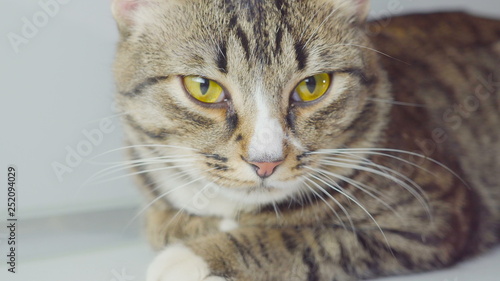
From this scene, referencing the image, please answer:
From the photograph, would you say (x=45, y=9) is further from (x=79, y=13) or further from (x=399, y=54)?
(x=399, y=54)

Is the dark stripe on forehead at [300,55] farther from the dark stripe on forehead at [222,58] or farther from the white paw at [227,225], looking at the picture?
the white paw at [227,225]

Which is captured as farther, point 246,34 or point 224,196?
point 224,196

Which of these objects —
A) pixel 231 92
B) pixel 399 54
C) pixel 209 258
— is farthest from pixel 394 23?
pixel 209 258

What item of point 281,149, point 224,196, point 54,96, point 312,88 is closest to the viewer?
point 281,149

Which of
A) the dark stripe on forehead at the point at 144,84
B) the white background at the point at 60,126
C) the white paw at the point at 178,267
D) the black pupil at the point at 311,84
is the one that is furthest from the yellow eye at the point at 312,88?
the white background at the point at 60,126

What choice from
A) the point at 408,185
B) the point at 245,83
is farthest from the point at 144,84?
the point at 408,185

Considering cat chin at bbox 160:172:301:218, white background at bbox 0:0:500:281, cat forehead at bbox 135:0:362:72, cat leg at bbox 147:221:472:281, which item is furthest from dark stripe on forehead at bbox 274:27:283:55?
white background at bbox 0:0:500:281

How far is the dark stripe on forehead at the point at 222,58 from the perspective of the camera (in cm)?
107

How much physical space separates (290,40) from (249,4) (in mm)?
102

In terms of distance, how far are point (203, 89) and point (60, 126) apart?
0.60 meters

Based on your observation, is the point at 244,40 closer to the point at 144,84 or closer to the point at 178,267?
the point at 144,84

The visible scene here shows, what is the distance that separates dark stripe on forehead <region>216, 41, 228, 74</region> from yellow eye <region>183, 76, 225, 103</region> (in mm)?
37

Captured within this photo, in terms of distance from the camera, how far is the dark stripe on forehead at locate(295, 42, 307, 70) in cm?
110

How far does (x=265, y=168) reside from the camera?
1047mm
